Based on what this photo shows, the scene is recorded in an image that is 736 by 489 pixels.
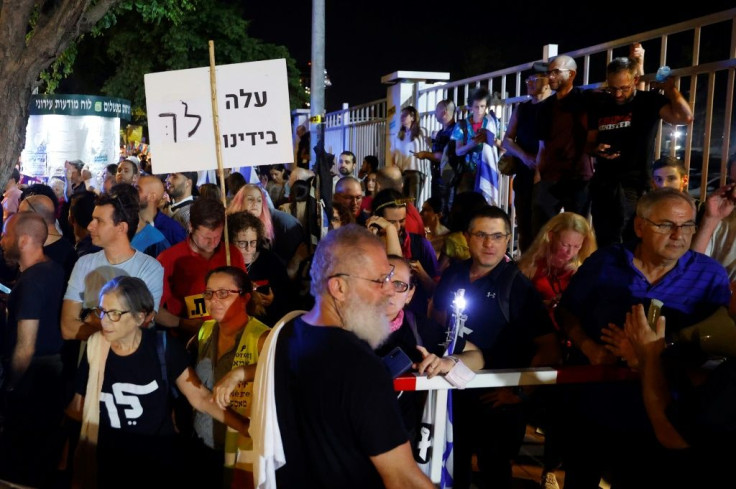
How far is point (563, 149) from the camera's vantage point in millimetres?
6582

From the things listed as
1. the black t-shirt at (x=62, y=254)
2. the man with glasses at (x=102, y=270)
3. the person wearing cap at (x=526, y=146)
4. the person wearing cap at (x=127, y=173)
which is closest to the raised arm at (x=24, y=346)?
the man with glasses at (x=102, y=270)

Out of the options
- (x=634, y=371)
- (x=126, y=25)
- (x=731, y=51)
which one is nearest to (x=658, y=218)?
(x=634, y=371)

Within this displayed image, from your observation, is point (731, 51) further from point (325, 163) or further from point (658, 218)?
point (325, 163)

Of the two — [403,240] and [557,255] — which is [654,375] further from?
[403,240]

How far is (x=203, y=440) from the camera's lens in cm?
416

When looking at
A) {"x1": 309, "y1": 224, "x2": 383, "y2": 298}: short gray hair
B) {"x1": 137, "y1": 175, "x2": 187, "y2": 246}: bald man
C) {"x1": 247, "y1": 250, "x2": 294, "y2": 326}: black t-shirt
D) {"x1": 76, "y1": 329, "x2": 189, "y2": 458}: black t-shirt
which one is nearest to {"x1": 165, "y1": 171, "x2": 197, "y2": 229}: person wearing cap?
{"x1": 137, "y1": 175, "x2": 187, "y2": 246}: bald man

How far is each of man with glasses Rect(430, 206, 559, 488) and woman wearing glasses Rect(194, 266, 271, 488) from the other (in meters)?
1.20

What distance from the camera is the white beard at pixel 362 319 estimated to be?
9.23 ft

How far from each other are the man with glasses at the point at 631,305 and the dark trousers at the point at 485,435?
0.37m

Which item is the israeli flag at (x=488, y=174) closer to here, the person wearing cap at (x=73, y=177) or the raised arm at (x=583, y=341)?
the raised arm at (x=583, y=341)

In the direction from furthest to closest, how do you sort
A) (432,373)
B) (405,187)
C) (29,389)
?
(405,187)
(29,389)
(432,373)

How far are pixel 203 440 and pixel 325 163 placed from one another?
2897 mm

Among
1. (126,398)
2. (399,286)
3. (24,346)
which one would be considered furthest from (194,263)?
(399,286)

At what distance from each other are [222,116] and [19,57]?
23.0 ft
